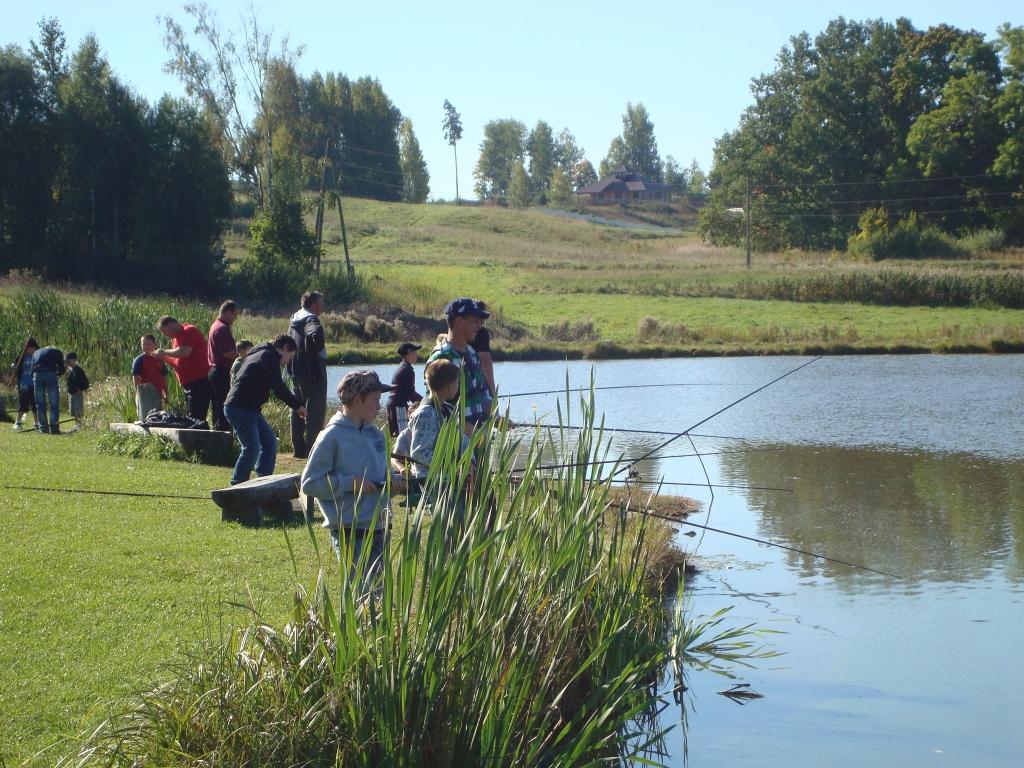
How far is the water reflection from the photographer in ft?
33.3

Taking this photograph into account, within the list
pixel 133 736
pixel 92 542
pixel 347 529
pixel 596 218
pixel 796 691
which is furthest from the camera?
pixel 596 218

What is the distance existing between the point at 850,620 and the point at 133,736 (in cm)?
583

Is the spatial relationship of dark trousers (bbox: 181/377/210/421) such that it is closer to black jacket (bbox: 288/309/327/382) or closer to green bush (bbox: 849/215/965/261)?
black jacket (bbox: 288/309/327/382)

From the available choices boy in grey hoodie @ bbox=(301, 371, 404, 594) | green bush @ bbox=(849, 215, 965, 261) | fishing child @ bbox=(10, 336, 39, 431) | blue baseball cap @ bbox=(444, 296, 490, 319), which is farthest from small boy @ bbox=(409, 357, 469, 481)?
green bush @ bbox=(849, 215, 965, 261)

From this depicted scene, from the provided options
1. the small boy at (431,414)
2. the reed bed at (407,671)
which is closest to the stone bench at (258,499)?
the small boy at (431,414)

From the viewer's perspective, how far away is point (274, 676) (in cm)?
431

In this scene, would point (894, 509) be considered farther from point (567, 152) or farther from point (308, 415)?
point (567, 152)

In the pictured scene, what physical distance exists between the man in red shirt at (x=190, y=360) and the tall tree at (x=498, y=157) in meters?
136

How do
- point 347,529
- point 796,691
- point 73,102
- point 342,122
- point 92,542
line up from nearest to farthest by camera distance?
1. point 347,529
2. point 796,691
3. point 92,542
4. point 73,102
5. point 342,122

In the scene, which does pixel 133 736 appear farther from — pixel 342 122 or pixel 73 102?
pixel 342 122

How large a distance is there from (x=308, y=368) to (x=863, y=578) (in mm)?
6106

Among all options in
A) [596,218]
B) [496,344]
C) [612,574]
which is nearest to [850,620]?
[612,574]

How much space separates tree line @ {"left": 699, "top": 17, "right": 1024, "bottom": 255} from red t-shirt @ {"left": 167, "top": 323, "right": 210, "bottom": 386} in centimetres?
5329

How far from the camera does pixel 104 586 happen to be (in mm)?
7062
